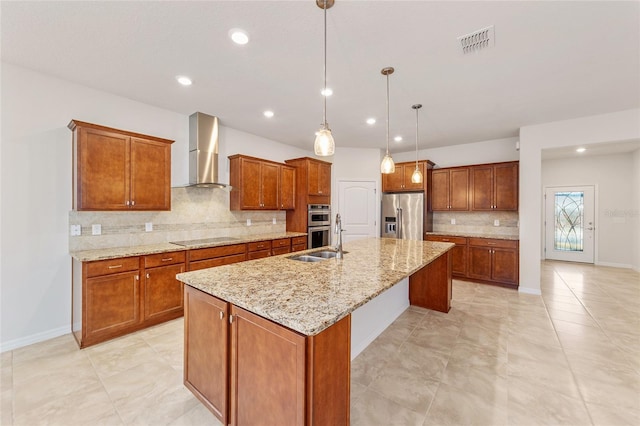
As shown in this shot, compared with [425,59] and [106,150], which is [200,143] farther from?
[425,59]

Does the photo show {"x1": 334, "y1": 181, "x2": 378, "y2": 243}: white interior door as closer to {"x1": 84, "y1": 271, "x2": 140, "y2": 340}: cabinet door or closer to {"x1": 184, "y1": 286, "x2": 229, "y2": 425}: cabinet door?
{"x1": 84, "y1": 271, "x2": 140, "y2": 340}: cabinet door

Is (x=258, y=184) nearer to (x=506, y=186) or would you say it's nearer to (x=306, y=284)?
(x=306, y=284)

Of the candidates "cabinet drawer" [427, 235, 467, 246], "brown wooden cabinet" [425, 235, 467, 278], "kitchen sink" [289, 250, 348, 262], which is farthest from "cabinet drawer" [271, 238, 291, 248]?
"brown wooden cabinet" [425, 235, 467, 278]

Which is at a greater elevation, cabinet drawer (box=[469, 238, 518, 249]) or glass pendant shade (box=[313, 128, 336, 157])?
glass pendant shade (box=[313, 128, 336, 157])

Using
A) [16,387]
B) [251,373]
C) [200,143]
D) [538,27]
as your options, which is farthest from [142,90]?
[538,27]

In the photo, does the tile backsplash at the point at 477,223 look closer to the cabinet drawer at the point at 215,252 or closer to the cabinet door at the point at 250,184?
the cabinet door at the point at 250,184

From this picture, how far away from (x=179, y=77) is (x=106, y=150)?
1113 mm

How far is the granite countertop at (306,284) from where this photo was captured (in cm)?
121

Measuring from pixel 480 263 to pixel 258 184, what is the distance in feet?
13.7

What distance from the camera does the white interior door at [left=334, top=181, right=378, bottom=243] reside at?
582 cm

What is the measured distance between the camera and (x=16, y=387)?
1.99 metres

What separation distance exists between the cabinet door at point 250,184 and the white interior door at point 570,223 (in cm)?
721

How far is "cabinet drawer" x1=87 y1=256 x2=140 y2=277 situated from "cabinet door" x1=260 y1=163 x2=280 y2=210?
2.05 m

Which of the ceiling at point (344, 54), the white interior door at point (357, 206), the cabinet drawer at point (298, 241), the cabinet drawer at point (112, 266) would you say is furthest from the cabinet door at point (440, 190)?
the cabinet drawer at point (112, 266)
